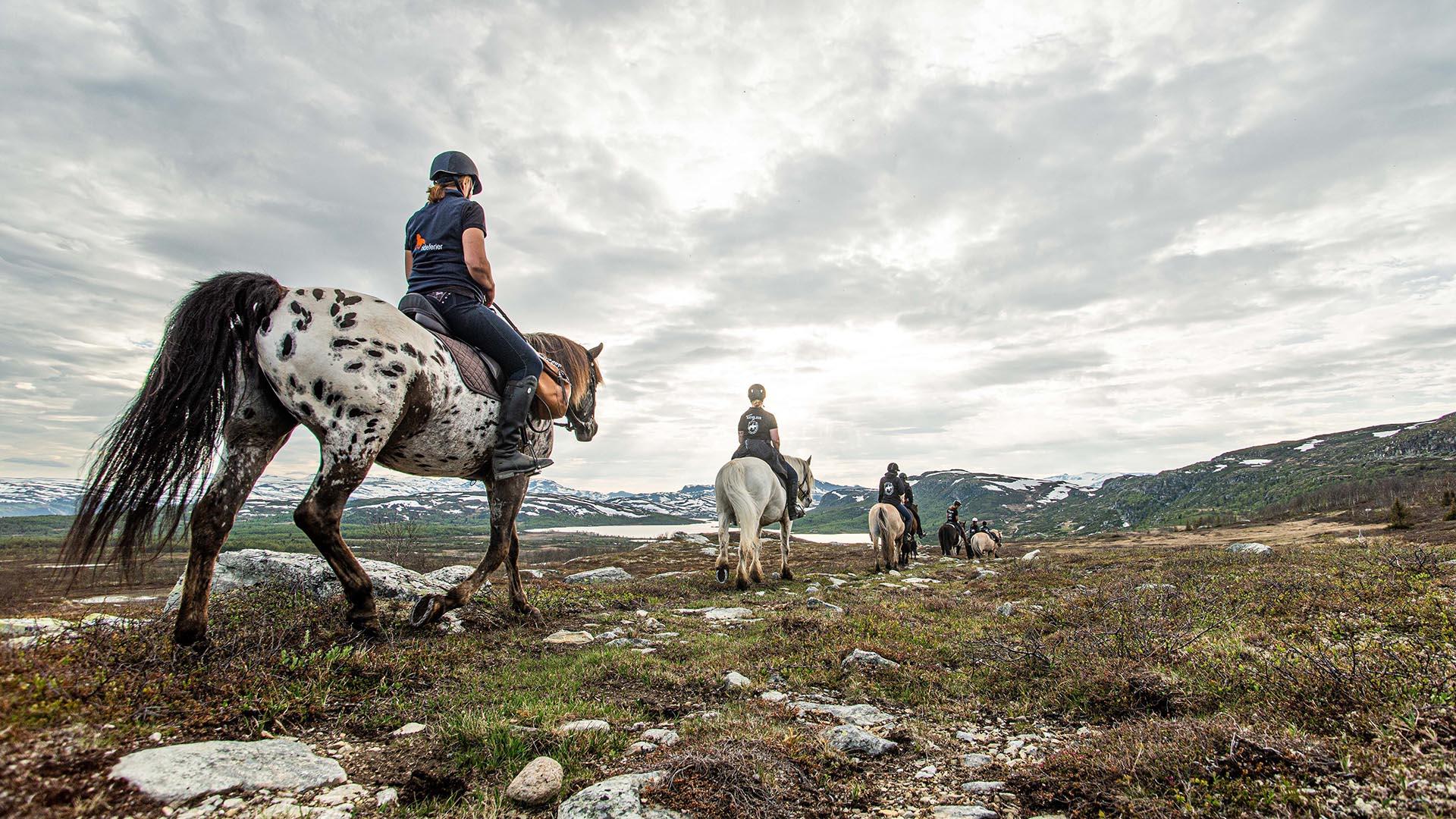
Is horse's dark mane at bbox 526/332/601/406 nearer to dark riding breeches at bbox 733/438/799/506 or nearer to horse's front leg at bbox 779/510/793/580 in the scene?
dark riding breeches at bbox 733/438/799/506

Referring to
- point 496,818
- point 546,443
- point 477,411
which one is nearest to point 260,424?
point 477,411

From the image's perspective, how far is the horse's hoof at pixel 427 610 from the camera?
6.65 meters

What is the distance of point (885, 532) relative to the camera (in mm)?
19750

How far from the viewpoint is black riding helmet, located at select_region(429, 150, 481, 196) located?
287 inches

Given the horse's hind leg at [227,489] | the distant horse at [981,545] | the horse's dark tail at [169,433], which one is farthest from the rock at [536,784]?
the distant horse at [981,545]

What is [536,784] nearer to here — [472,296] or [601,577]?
[472,296]

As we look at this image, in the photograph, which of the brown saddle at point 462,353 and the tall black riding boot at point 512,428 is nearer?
the brown saddle at point 462,353

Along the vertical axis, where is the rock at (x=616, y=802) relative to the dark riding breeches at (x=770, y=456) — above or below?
below

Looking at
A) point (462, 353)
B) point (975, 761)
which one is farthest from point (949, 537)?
point (975, 761)

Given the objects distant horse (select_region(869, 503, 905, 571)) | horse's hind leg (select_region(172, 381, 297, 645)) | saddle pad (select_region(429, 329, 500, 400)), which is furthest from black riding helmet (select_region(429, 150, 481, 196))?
distant horse (select_region(869, 503, 905, 571))

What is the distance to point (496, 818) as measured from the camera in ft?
8.96

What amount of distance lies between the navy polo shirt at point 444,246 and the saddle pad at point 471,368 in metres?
0.77

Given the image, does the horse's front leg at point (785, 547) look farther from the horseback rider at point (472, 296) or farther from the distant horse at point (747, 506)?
the horseback rider at point (472, 296)

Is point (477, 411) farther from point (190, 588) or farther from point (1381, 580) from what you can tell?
point (1381, 580)
